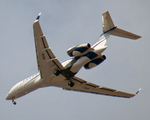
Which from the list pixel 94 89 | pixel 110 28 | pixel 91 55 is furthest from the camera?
pixel 94 89

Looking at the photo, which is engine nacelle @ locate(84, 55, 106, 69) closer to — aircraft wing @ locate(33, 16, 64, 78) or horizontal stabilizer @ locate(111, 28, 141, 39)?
aircraft wing @ locate(33, 16, 64, 78)

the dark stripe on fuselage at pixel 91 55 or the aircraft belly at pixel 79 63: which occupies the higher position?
the dark stripe on fuselage at pixel 91 55

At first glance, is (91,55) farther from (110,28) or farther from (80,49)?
(110,28)

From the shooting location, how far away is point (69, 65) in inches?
1332

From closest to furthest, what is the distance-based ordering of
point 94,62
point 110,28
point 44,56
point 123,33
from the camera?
point 44,56, point 94,62, point 123,33, point 110,28

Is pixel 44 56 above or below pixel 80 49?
above

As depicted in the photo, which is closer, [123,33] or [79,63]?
[79,63]

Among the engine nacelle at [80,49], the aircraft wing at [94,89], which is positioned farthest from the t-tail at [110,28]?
the aircraft wing at [94,89]

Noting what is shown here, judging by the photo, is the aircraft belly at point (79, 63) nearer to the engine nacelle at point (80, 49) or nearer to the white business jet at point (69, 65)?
the white business jet at point (69, 65)

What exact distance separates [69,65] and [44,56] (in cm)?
363

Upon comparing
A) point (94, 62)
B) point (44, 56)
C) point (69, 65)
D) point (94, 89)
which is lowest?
point (94, 89)

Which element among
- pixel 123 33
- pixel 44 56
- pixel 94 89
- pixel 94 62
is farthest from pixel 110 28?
pixel 44 56

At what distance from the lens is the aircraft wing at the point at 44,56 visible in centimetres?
2847

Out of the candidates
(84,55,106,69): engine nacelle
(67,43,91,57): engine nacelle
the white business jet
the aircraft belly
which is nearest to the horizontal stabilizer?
the white business jet
